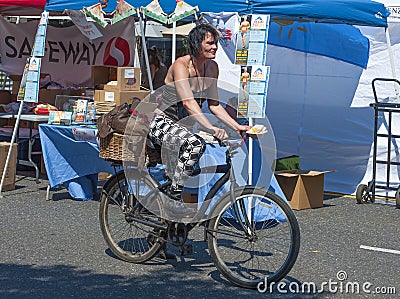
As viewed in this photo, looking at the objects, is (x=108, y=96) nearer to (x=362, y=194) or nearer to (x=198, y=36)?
(x=362, y=194)

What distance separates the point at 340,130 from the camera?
10.6m

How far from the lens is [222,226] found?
5660 millimetres

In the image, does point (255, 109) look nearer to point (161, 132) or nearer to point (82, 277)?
point (161, 132)

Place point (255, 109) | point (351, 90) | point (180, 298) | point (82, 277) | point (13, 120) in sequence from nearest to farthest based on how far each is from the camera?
point (180, 298) < point (82, 277) < point (255, 109) < point (351, 90) < point (13, 120)

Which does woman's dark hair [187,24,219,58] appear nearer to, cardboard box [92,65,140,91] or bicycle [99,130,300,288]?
bicycle [99,130,300,288]

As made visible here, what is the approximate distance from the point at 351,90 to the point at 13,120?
4873 mm

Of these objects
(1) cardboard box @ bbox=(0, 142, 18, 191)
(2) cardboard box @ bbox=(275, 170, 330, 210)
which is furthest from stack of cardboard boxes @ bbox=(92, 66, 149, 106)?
(2) cardboard box @ bbox=(275, 170, 330, 210)

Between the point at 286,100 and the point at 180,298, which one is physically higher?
the point at 286,100

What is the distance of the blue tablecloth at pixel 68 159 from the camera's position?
8.94 m

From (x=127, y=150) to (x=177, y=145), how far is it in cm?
51

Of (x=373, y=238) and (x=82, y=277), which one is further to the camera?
(x=373, y=238)

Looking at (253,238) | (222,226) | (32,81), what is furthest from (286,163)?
(222,226)

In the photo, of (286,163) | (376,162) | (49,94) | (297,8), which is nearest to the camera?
(297,8)

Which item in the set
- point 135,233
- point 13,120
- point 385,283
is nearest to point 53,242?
point 135,233
